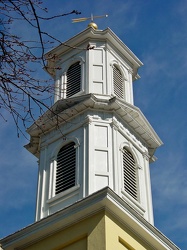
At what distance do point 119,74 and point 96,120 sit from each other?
15.3ft

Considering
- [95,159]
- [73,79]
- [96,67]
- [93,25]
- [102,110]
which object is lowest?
[95,159]

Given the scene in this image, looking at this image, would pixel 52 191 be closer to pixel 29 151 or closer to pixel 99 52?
pixel 29 151

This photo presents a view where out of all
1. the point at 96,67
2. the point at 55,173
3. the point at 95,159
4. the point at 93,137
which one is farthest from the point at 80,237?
the point at 96,67

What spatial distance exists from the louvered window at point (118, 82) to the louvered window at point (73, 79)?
5.13 feet

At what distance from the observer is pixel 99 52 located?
89.6 ft

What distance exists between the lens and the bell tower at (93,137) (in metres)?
Result: 21.9

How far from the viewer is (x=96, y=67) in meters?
26.6

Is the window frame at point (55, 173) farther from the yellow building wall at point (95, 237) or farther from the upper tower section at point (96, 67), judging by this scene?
the upper tower section at point (96, 67)

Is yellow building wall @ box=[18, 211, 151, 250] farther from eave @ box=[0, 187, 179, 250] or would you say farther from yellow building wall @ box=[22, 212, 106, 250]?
eave @ box=[0, 187, 179, 250]

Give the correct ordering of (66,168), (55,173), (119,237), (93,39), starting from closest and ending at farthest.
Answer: (119,237), (66,168), (55,173), (93,39)

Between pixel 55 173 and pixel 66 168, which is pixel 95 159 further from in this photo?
pixel 55 173

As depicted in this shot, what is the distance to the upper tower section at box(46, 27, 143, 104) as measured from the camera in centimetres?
2605

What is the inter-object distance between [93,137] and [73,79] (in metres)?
4.85

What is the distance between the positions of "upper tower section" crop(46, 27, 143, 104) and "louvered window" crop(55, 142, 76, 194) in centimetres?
315
